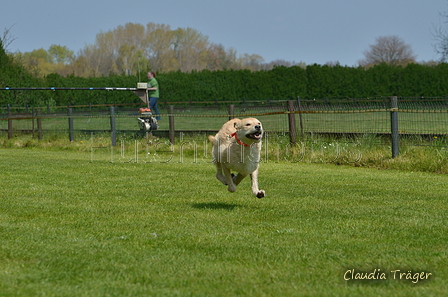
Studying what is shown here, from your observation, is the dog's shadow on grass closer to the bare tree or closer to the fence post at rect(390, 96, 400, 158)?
the fence post at rect(390, 96, 400, 158)

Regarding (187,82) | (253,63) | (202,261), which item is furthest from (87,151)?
(253,63)

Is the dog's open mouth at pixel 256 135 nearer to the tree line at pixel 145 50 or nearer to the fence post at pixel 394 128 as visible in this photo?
the fence post at pixel 394 128

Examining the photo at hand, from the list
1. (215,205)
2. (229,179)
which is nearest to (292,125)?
(229,179)

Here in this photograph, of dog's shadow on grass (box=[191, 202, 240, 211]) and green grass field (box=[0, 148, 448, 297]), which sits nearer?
green grass field (box=[0, 148, 448, 297])

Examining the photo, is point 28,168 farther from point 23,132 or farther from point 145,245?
point 23,132

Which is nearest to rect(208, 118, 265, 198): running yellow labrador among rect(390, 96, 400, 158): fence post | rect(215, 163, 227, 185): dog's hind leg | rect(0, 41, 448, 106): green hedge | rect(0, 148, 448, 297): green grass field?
rect(215, 163, 227, 185): dog's hind leg

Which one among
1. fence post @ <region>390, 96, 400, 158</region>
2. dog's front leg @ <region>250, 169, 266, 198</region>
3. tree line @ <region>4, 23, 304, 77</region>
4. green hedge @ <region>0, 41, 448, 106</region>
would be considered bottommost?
dog's front leg @ <region>250, 169, 266, 198</region>

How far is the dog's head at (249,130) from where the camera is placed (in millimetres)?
7309

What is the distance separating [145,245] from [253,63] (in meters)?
130

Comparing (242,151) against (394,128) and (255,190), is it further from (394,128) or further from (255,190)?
(394,128)

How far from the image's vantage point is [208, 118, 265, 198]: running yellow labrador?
7.48m

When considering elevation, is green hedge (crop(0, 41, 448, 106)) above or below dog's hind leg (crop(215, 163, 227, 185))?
above

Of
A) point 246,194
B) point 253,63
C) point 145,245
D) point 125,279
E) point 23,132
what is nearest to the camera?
point 125,279

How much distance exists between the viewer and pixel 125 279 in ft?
14.1
